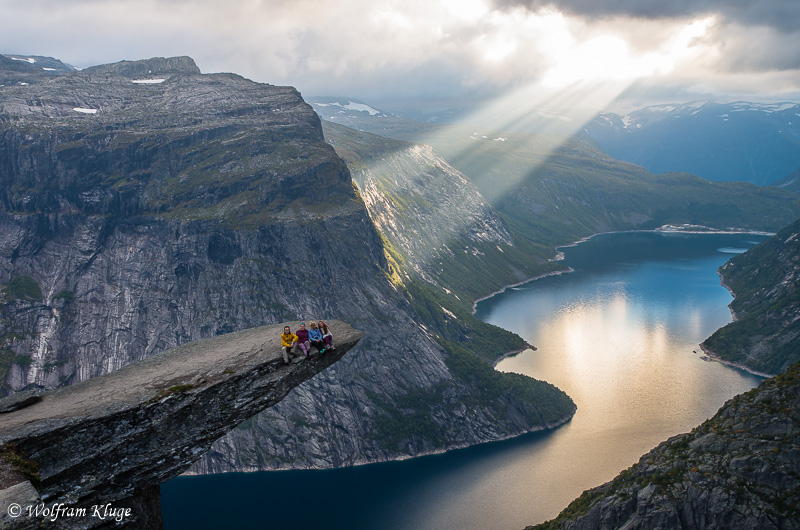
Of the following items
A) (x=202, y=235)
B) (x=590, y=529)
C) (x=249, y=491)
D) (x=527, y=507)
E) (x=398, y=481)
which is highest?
(x=202, y=235)

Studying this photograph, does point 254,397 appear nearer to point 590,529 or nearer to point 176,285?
point 590,529

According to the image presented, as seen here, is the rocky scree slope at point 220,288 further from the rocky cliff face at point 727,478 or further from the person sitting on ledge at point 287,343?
the person sitting on ledge at point 287,343

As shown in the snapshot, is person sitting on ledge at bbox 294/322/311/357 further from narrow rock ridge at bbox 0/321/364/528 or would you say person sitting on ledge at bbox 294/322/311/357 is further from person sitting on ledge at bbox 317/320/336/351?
person sitting on ledge at bbox 317/320/336/351

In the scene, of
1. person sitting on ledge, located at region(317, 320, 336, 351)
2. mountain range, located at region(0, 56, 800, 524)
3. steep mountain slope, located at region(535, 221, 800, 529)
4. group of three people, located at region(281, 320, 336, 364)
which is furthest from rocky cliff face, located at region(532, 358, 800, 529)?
mountain range, located at region(0, 56, 800, 524)

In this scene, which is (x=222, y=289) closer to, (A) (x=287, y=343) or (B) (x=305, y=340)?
(B) (x=305, y=340)

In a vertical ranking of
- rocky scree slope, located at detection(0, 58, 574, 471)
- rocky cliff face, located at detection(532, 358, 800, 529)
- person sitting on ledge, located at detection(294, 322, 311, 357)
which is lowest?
rocky cliff face, located at detection(532, 358, 800, 529)

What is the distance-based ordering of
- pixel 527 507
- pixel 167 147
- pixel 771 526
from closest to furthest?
pixel 771 526 → pixel 527 507 → pixel 167 147

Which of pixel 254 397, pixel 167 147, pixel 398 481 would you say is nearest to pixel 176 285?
pixel 167 147
